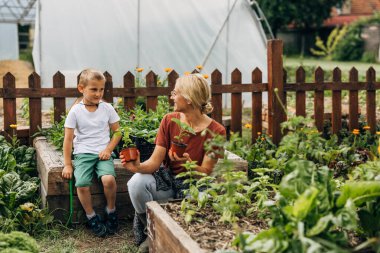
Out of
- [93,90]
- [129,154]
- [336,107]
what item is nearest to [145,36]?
[336,107]

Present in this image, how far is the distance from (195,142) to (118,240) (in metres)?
0.89

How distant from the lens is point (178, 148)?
375 centimetres

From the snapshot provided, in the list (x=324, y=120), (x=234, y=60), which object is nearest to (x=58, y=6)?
(x=234, y=60)

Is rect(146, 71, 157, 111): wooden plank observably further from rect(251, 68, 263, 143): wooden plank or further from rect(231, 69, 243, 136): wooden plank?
rect(251, 68, 263, 143): wooden plank

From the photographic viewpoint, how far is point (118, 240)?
4023 mm

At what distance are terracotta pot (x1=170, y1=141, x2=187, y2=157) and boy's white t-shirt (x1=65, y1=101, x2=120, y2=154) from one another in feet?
2.41

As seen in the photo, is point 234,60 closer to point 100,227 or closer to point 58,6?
point 58,6

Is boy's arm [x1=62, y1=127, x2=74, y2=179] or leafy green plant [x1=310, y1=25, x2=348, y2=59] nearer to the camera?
boy's arm [x1=62, y1=127, x2=74, y2=179]

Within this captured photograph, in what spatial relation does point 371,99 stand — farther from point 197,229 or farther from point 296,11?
point 296,11

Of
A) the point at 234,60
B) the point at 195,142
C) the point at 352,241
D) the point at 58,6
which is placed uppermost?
the point at 58,6

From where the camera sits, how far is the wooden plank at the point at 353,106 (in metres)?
6.83

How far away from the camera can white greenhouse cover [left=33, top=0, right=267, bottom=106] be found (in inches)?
346

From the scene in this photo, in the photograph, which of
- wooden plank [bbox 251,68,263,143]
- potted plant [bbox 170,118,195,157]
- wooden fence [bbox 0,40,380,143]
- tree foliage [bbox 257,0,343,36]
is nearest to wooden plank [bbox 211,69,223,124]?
wooden fence [bbox 0,40,380,143]

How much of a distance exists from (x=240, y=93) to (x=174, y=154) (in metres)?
2.70
